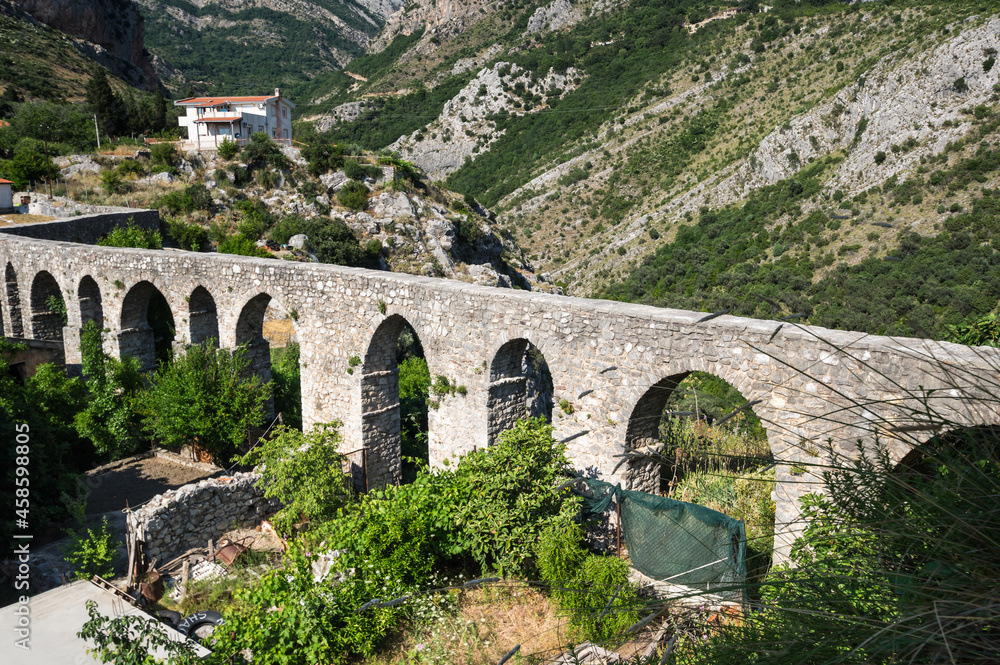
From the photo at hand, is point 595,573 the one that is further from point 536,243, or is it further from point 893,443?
point 536,243

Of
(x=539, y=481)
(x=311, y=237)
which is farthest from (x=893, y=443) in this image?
(x=311, y=237)

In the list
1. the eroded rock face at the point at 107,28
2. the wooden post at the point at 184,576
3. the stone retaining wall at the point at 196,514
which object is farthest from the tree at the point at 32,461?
the eroded rock face at the point at 107,28

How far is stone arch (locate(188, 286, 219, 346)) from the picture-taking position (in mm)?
13759

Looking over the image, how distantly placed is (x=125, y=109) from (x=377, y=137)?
34.0 m

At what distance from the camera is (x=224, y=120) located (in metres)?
38.0

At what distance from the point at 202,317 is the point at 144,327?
2716mm

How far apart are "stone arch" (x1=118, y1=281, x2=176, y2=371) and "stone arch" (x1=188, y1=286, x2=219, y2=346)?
3.74ft

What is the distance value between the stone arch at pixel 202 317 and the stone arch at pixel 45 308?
6109mm

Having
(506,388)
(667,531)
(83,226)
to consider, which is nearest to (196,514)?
(506,388)

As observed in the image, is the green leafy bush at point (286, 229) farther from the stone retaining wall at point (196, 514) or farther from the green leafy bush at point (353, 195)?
the stone retaining wall at point (196, 514)

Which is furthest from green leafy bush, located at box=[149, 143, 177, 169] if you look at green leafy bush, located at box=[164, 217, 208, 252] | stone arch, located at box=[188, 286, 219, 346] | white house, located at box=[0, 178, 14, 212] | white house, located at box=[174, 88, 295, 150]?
stone arch, located at box=[188, 286, 219, 346]

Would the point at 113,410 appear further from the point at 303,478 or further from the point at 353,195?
the point at 353,195

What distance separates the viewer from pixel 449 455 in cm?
1041

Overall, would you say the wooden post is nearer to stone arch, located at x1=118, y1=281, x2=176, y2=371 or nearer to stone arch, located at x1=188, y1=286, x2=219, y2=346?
stone arch, located at x1=188, y1=286, x2=219, y2=346
